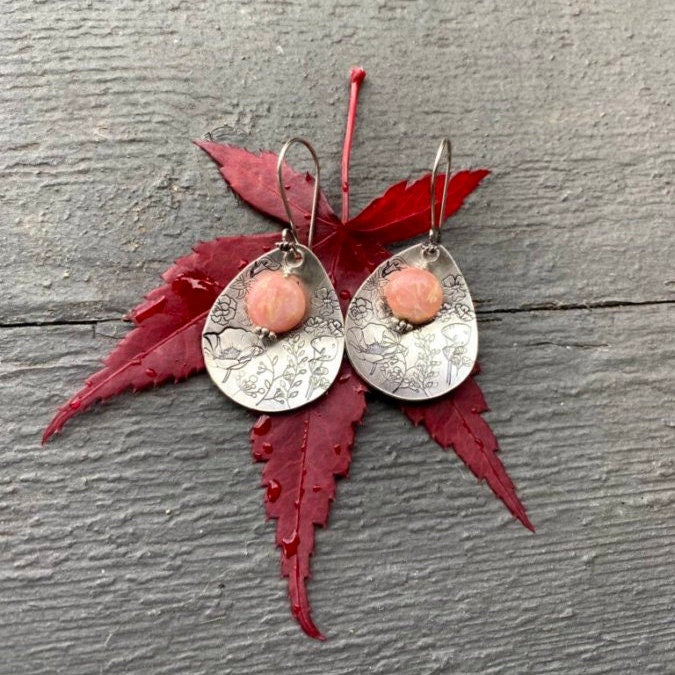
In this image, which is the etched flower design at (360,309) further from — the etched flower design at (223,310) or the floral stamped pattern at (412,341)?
the etched flower design at (223,310)

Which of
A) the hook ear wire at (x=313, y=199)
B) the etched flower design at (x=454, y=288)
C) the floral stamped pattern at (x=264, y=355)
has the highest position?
the hook ear wire at (x=313, y=199)

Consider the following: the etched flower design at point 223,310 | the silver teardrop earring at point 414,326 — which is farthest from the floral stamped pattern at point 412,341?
the etched flower design at point 223,310

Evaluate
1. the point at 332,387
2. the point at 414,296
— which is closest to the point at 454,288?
the point at 414,296

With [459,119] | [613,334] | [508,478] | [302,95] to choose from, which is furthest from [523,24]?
[508,478]

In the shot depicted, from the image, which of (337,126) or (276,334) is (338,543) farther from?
(337,126)

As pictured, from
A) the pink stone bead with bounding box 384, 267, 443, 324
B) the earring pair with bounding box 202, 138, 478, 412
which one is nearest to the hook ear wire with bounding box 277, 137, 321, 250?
the earring pair with bounding box 202, 138, 478, 412

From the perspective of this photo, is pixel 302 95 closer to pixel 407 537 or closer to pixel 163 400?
pixel 163 400

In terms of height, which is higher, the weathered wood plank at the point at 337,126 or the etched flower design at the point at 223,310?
the weathered wood plank at the point at 337,126

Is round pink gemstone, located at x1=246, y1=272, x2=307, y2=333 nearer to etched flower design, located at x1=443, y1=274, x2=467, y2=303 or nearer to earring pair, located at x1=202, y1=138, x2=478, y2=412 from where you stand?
earring pair, located at x1=202, y1=138, x2=478, y2=412
